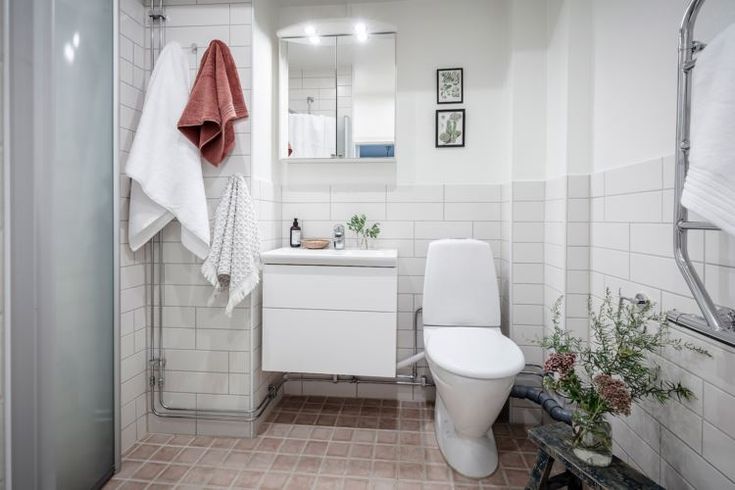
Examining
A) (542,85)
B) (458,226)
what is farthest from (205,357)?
(542,85)

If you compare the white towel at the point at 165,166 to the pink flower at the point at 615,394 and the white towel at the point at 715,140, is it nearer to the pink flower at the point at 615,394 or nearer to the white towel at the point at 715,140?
the pink flower at the point at 615,394

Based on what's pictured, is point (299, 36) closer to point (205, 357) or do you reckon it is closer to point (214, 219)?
point (214, 219)

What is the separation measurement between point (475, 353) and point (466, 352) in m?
0.04

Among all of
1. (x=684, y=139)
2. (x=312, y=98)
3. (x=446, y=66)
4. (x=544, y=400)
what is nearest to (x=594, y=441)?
(x=544, y=400)

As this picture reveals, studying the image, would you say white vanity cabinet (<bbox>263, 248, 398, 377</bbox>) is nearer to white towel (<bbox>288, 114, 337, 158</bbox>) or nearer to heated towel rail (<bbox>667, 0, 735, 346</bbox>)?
white towel (<bbox>288, 114, 337, 158</bbox>)

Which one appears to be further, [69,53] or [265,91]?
[265,91]

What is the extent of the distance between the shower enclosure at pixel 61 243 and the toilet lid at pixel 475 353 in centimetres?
135

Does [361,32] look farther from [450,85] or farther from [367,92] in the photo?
[450,85]

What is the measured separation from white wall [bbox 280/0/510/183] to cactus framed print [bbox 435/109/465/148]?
1.4 inches

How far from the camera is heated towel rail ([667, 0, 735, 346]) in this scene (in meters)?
0.87

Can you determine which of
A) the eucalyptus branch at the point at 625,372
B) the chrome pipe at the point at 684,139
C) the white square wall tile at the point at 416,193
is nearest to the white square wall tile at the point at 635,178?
the chrome pipe at the point at 684,139

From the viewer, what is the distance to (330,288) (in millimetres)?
1825

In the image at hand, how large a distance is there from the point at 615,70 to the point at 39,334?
7.44 ft

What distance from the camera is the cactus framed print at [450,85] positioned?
2.16 meters
